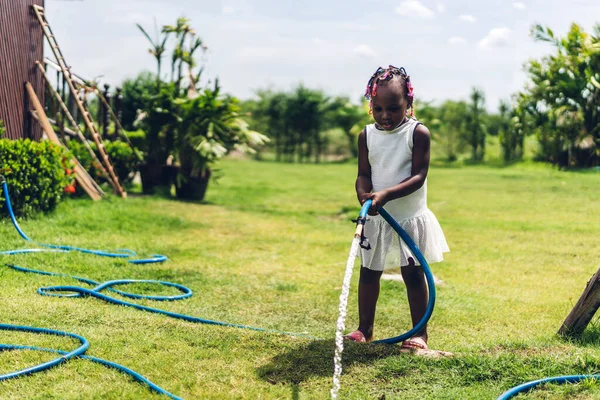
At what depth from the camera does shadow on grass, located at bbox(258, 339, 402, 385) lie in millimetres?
3441

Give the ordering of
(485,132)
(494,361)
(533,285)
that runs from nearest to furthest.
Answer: (494,361), (533,285), (485,132)

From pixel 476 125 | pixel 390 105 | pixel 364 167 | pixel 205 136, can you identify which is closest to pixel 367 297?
pixel 364 167

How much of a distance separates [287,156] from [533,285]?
2785 centimetres

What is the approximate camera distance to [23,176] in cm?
765

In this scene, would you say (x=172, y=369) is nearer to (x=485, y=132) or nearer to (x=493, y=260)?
(x=493, y=260)

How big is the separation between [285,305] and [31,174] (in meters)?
4.08

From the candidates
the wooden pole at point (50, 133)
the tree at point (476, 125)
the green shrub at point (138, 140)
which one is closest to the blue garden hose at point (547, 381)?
the wooden pole at point (50, 133)

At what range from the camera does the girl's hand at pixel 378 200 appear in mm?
3613

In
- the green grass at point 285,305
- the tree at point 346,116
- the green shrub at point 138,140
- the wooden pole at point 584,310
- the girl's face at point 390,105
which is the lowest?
the green grass at point 285,305

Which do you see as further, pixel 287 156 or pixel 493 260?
pixel 287 156

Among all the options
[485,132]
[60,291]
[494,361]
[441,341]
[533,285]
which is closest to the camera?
[494,361]

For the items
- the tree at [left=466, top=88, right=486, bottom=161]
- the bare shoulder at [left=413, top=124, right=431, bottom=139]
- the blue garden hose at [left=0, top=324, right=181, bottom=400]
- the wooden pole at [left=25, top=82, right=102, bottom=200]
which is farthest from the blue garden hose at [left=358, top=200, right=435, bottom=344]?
the tree at [left=466, top=88, right=486, bottom=161]

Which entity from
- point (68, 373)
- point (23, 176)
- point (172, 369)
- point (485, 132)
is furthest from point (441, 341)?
point (485, 132)

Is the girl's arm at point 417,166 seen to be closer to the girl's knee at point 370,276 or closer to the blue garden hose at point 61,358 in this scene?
the girl's knee at point 370,276
